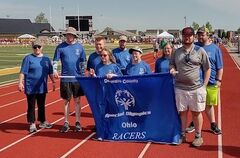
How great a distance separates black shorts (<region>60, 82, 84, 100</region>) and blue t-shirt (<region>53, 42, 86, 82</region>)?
0.08 m

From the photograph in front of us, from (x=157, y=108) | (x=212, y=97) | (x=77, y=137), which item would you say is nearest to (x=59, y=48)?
(x=77, y=137)

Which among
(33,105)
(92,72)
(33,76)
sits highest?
(92,72)

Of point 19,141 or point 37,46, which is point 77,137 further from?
point 37,46

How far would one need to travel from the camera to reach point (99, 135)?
7.13 m

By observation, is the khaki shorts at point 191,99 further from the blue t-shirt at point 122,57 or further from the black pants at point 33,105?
the black pants at point 33,105

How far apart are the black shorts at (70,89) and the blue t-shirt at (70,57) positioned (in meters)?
0.08

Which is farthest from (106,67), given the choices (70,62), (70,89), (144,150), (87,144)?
(144,150)

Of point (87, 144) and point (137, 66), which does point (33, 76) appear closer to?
point (87, 144)

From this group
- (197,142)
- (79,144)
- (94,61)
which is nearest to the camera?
(197,142)

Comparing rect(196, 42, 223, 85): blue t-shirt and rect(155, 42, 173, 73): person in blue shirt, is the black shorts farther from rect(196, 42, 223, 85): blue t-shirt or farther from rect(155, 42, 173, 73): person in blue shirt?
rect(196, 42, 223, 85): blue t-shirt

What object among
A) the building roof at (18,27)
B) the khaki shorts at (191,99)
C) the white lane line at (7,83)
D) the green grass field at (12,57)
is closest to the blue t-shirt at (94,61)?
the khaki shorts at (191,99)

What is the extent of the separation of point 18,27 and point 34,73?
11054 centimetres

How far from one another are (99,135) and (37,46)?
6.84ft

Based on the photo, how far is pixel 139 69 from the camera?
7.04 meters
